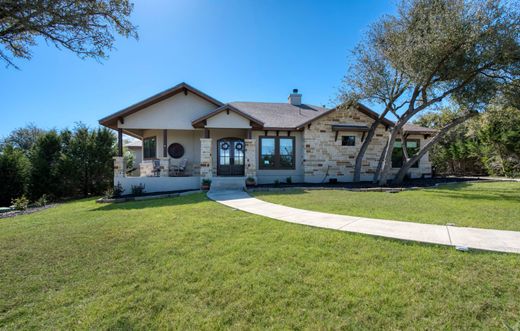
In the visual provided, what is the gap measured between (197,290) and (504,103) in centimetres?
1590

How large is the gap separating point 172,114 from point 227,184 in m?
5.15

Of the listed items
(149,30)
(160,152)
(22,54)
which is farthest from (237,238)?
(160,152)

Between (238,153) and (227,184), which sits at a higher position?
(238,153)

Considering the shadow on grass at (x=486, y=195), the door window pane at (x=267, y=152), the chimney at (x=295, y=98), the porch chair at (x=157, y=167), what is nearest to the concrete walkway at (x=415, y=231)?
the shadow on grass at (x=486, y=195)

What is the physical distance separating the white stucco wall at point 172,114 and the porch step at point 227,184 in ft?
11.9

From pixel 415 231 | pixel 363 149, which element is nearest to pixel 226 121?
pixel 363 149

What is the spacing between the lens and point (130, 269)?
11.3 feet

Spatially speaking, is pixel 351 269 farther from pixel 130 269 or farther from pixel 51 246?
pixel 51 246

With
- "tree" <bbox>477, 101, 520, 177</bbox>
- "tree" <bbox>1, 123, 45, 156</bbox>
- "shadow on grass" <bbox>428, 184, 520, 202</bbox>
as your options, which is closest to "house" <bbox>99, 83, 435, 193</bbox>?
"tree" <bbox>477, 101, 520, 177</bbox>

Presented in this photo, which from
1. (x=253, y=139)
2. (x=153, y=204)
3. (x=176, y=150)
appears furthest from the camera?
(x=176, y=150)

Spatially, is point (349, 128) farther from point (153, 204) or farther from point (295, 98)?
point (153, 204)

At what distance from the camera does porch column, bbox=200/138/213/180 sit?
12133 mm

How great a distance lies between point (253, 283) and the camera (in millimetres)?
2959

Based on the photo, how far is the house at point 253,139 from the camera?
13.1 m
